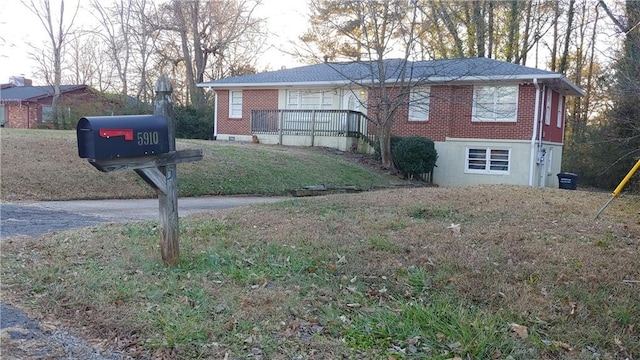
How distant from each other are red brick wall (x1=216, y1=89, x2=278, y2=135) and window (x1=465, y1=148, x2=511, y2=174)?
936cm

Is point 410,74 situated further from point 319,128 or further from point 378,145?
point 319,128

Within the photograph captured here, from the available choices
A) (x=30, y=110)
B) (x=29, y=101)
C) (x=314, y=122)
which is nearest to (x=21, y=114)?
(x=30, y=110)

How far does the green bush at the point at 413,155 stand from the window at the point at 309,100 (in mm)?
5476

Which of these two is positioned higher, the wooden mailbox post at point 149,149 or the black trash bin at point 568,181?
the wooden mailbox post at point 149,149

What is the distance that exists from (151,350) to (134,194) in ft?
31.3

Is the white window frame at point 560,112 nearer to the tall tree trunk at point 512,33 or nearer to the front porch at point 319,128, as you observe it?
the front porch at point 319,128

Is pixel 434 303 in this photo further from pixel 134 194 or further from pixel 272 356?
pixel 134 194

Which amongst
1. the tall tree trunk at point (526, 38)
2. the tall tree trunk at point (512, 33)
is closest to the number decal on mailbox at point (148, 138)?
the tall tree trunk at point (512, 33)

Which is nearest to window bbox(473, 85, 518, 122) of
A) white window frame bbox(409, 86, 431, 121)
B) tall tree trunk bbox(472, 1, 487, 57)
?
white window frame bbox(409, 86, 431, 121)

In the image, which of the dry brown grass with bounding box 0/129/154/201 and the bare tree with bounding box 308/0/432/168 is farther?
the bare tree with bounding box 308/0/432/168

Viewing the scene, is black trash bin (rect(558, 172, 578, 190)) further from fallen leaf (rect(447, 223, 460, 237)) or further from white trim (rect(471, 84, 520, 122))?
fallen leaf (rect(447, 223, 460, 237))

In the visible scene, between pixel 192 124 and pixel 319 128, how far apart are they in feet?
26.6

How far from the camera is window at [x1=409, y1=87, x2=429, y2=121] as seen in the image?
874 inches

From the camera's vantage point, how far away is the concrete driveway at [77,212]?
8305mm
